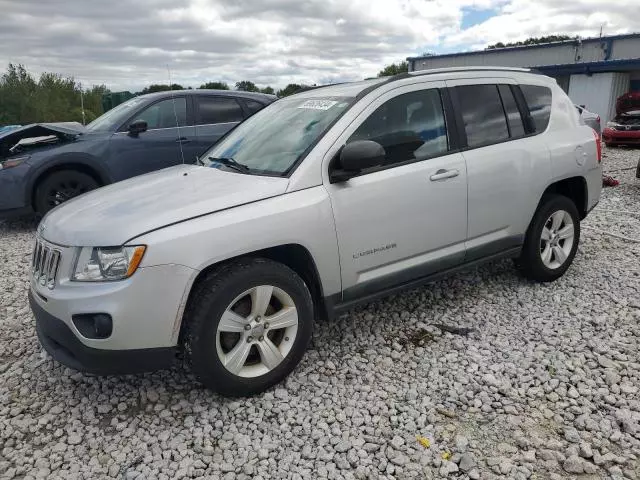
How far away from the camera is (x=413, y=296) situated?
4.42 m

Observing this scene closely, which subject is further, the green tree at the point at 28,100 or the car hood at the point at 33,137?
the green tree at the point at 28,100

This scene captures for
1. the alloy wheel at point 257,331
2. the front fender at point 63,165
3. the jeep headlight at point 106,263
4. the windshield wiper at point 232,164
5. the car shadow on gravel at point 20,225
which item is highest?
the windshield wiper at point 232,164

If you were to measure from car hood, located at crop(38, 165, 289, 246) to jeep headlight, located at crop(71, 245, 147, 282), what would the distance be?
0.04m

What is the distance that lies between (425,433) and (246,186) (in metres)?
1.69

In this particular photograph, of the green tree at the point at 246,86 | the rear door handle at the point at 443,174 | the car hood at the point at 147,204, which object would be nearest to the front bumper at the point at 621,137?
the green tree at the point at 246,86

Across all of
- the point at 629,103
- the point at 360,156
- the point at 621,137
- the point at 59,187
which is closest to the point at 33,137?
the point at 59,187

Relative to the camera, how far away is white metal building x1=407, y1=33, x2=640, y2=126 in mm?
21500

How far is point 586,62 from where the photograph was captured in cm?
2289

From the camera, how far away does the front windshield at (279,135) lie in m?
3.30

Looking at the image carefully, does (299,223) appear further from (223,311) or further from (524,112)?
(524,112)

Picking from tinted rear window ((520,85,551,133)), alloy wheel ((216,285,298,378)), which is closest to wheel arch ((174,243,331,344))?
alloy wheel ((216,285,298,378))

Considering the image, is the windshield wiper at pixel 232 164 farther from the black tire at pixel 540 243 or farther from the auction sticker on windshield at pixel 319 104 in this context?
the black tire at pixel 540 243

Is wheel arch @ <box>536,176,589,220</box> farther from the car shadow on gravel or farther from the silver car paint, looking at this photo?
the car shadow on gravel

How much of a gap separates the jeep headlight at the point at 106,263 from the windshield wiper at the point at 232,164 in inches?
40.1
